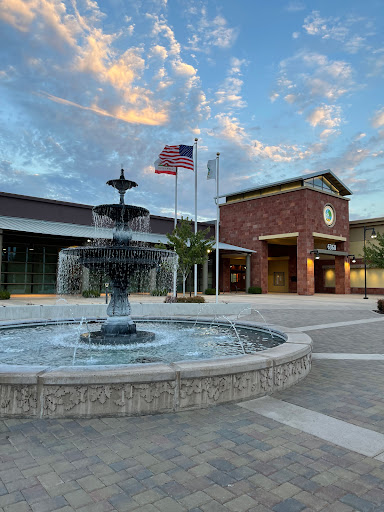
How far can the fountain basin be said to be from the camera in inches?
182

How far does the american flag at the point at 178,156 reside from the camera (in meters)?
23.1

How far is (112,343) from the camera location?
8.65 metres

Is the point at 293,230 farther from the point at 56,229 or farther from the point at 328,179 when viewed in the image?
the point at 56,229

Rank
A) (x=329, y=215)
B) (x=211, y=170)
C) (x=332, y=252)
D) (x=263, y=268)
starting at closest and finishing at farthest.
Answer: (x=211, y=170)
(x=332, y=252)
(x=329, y=215)
(x=263, y=268)

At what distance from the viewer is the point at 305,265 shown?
134 ft

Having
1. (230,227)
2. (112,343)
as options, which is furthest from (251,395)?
(230,227)

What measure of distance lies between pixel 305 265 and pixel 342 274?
8251 millimetres

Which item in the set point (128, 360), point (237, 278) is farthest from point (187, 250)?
point (237, 278)

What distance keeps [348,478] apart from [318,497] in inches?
20.0

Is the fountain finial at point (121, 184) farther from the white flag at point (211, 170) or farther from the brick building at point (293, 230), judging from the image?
the brick building at point (293, 230)

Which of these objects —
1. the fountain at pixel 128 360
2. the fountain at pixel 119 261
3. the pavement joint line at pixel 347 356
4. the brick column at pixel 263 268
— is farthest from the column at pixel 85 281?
the pavement joint line at pixel 347 356

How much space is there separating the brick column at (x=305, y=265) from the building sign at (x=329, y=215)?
4.31m

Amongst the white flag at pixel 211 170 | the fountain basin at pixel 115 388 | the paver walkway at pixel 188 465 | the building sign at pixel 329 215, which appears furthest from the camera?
the building sign at pixel 329 215

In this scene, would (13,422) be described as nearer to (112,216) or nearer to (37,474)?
(37,474)
